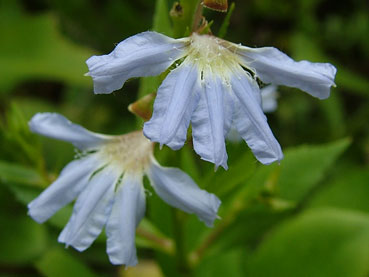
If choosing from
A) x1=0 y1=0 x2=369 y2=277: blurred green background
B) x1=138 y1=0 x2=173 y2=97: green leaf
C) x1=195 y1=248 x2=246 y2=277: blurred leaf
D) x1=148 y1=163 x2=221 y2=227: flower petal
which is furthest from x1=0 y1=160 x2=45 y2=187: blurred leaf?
x1=195 y1=248 x2=246 y2=277: blurred leaf

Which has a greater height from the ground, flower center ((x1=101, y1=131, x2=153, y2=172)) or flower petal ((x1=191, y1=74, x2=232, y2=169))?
flower petal ((x1=191, y1=74, x2=232, y2=169))

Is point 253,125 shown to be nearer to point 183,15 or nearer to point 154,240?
point 183,15

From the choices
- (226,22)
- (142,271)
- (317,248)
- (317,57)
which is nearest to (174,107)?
(226,22)

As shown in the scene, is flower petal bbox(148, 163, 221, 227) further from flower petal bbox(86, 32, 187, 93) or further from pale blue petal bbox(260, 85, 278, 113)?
pale blue petal bbox(260, 85, 278, 113)

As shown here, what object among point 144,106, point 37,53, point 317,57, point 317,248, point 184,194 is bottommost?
point 37,53

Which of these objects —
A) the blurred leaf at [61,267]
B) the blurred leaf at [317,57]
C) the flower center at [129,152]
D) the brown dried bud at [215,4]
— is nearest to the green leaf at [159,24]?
the flower center at [129,152]

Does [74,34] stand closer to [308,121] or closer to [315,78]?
[308,121]
